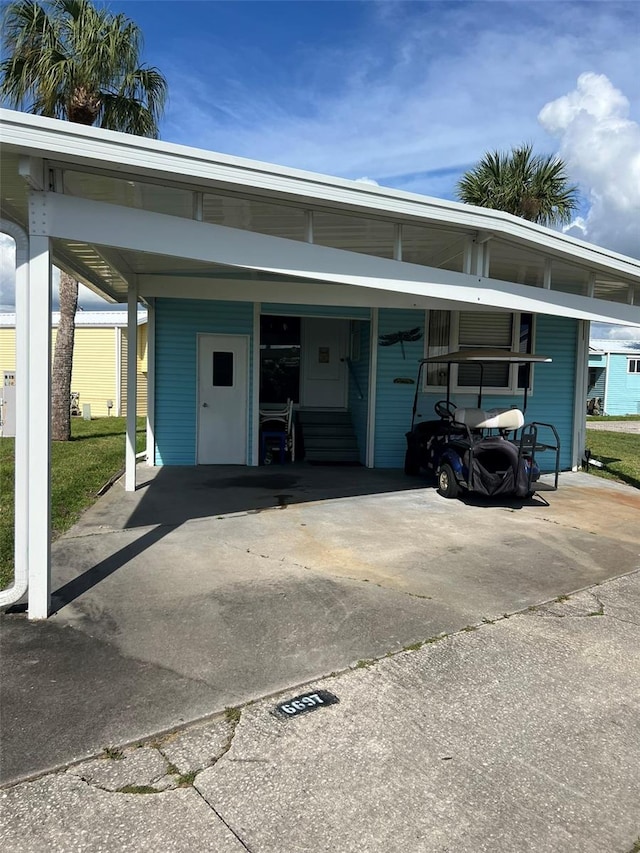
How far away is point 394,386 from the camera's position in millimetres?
10375

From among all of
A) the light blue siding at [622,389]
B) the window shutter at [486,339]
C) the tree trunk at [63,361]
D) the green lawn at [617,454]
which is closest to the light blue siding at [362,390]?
the window shutter at [486,339]

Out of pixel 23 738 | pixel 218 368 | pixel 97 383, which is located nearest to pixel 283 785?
pixel 23 738

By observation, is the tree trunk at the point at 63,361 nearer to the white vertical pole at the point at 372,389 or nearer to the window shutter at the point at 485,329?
the white vertical pole at the point at 372,389

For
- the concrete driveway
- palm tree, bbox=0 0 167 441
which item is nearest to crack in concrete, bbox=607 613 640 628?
the concrete driveway

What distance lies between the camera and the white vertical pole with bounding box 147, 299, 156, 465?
31.8 ft

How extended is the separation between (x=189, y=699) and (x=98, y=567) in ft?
7.38

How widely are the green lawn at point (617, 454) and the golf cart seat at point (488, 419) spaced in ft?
8.65

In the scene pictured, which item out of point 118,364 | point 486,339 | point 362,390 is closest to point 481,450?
point 486,339

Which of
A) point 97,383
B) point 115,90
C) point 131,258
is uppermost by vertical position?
point 115,90

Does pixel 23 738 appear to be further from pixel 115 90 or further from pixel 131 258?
pixel 115 90

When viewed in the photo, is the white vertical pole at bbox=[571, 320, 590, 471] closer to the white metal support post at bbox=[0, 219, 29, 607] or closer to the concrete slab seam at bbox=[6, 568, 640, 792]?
the concrete slab seam at bbox=[6, 568, 640, 792]

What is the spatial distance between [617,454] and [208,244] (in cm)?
1144

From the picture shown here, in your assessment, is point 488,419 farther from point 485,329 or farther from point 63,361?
point 63,361

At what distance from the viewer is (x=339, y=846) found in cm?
208
